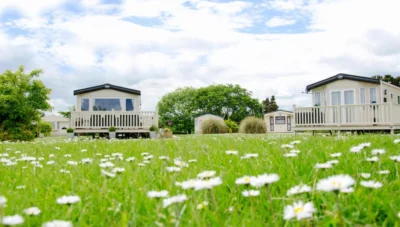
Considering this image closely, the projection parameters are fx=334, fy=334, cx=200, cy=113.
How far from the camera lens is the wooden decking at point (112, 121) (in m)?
19.8

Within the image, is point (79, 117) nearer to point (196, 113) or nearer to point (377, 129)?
point (377, 129)

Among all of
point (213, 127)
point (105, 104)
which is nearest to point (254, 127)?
point (213, 127)

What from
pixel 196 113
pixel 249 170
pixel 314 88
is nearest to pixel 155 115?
pixel 314 88

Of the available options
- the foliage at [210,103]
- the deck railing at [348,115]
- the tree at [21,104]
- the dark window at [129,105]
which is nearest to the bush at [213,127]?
the dark window at [129,105]

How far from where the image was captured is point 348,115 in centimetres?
1862

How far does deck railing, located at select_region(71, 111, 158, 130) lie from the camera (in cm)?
1986

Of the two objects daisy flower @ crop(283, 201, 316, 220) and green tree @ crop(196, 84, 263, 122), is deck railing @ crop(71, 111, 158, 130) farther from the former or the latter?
green tree @ crop(196, 84, 263, 122)

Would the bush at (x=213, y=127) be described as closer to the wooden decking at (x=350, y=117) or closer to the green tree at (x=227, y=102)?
the wooden decking at (x=350, y=117)

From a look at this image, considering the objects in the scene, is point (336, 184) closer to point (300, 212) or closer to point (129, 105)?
point (300, 212)

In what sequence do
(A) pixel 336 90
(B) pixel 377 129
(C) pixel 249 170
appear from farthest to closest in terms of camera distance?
1. (A) pixel 336 90
2. (B) pixel 377 129
3. (C) pixel 249 170

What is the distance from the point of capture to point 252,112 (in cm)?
5066

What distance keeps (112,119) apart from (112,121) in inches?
4.8

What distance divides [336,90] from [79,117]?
55.0ft

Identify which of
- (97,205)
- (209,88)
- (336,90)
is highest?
(209,88)
